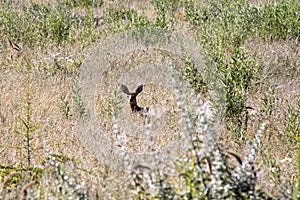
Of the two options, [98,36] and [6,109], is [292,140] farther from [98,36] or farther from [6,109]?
[98,36]

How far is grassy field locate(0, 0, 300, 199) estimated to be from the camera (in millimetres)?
1833

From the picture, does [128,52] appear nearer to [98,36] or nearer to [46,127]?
[98,36]

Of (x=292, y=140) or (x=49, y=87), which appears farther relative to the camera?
(x=49, y=87)

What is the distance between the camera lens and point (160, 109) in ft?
15.2

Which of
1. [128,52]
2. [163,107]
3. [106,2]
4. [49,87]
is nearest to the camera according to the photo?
[163,107]

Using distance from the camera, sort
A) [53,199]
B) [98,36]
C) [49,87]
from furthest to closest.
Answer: [98,36]
[49,87]
[53,199]

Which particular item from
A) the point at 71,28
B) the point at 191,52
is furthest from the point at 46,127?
the point at 71,28

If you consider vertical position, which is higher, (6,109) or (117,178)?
(117,178)

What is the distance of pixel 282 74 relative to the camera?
19.2 feet

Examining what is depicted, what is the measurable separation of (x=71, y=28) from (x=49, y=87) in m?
2.03

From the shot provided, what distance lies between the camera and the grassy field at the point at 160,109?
1.83 m

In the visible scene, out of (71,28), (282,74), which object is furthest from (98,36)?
(282,74)

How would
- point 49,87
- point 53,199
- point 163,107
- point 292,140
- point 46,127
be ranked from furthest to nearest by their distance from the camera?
point 49,87
point 163,107
point 46,127
point 292,140
point 53,199

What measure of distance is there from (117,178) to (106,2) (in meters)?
8.08
